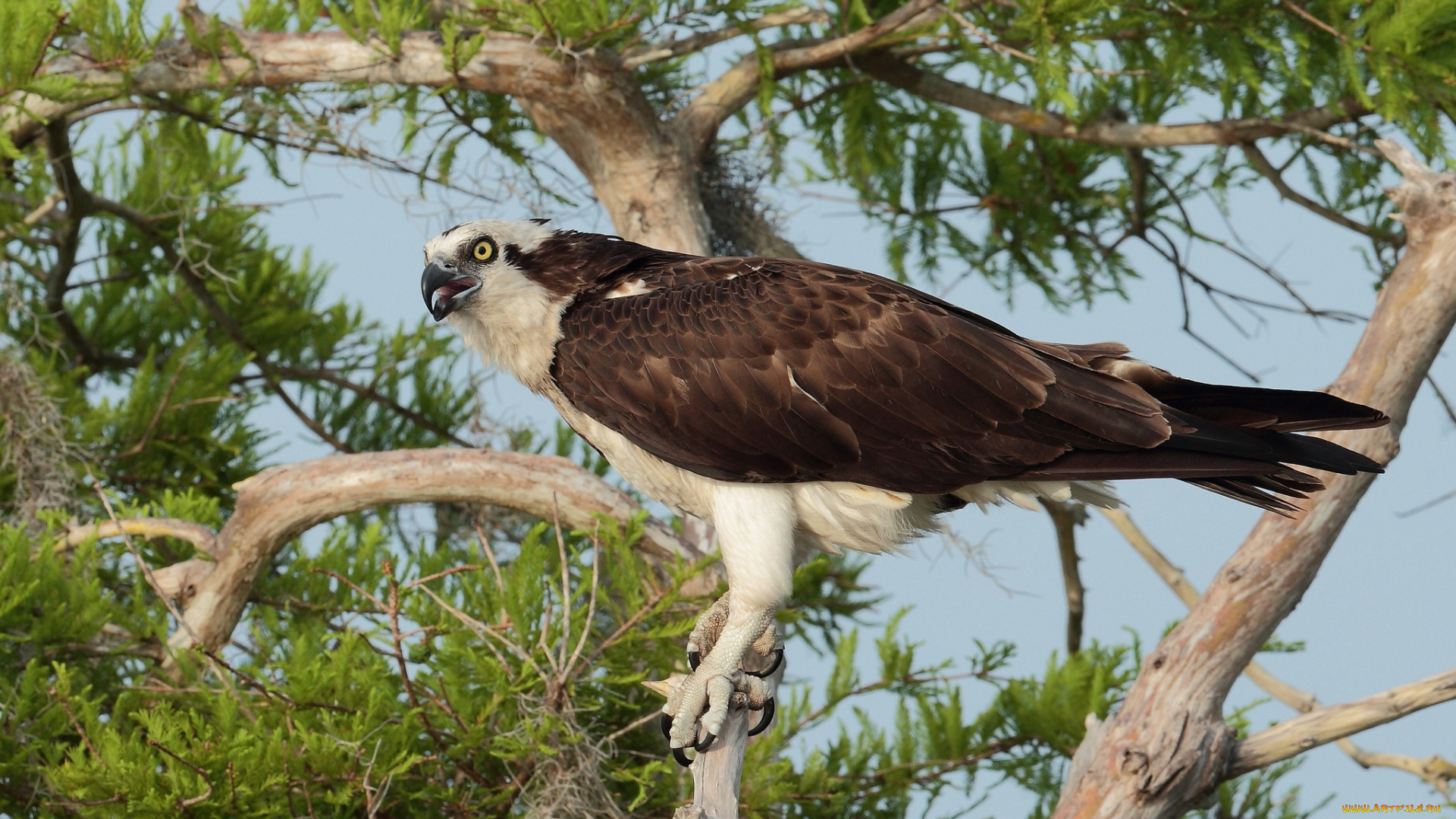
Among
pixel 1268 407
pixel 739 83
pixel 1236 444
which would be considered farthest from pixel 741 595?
pixel 739 83

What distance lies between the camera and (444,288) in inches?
134

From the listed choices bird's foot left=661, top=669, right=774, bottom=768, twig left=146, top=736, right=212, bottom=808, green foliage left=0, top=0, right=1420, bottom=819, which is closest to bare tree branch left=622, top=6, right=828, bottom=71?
green foliage left=0, top=0, right=1420, bottom=819

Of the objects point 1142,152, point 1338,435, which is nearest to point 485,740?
point 1338,435

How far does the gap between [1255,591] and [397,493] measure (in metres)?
2.85

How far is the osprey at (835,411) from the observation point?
315 centimetres

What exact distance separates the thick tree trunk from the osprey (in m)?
1.05

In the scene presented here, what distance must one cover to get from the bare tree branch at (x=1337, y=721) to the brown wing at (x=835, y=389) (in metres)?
1.65

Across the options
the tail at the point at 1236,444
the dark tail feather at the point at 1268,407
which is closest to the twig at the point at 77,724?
the tail at the point at 1236,444

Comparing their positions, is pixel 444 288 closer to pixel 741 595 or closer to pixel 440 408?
pixel 741 595

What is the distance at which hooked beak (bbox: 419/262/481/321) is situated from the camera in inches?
134

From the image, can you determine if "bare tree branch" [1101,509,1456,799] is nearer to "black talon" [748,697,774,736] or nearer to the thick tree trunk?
the thick tree trunk

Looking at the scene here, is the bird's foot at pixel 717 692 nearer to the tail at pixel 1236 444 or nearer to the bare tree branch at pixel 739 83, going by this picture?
the tail at pixel 1236 444

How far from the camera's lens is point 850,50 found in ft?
16.7

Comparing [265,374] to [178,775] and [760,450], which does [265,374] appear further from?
[760,450]
